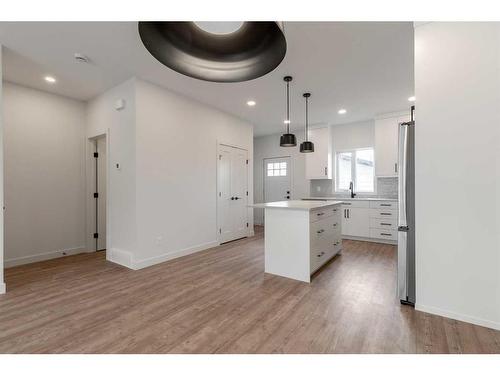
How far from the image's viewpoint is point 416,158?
2189 millimetres

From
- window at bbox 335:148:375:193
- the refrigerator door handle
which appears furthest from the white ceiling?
window at bbox 335:148:375:193

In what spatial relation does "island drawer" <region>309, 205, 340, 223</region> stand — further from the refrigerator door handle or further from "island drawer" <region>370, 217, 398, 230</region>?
"island drawer" <region>370, 217, 398, 230</region>

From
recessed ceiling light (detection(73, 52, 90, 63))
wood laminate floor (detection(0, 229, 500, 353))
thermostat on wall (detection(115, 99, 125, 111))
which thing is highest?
recessed ceiling light (detection(73, 52, 90, 63))

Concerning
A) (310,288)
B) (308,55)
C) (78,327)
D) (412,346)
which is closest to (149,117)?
(308,55)

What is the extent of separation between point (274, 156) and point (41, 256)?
583 cm

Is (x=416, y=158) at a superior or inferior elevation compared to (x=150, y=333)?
superior

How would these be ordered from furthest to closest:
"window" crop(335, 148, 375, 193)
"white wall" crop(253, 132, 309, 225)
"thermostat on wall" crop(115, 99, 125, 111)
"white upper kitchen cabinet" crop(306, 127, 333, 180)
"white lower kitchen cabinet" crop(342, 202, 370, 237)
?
"white wall" crop(253, 132, 309, 225), "white upper kitchen cabinet" crop(306, 127, 333, 180), "window" crop(335, 148, 375, 193), "white lower kitchen cabinet" crop(342, 202, 370, 237), "thermostat on wall" crop(115, 99, 125, 111)

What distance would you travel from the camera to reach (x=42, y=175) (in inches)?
153

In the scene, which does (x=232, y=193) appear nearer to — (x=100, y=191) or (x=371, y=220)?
(x=100, y=191)

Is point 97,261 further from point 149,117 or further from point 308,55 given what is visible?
point 308,55

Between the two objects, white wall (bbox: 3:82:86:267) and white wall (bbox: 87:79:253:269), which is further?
white wall (bbox: 3:82:86:267)

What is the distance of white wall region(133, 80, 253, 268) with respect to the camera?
3451 millimetres

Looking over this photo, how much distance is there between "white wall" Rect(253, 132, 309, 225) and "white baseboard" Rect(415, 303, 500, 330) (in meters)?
4.55
